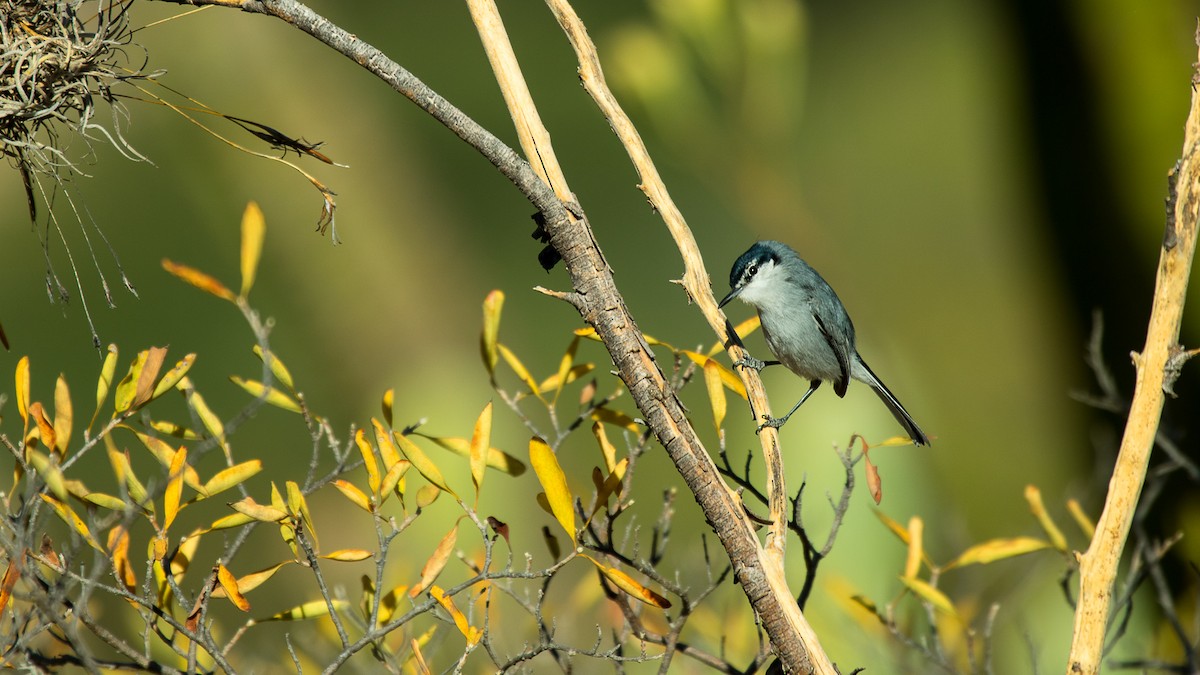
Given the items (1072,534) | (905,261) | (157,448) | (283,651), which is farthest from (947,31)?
(157,448)

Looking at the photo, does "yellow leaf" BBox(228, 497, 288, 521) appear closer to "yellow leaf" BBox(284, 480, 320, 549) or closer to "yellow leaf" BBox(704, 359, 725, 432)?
"yellow leaf" BBox(284, 480, 320, 549)

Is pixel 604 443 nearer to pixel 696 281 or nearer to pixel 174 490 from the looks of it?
pixel 696 281

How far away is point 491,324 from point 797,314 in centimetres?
87

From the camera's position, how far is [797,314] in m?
1.79

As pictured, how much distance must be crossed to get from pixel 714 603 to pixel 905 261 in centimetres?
143

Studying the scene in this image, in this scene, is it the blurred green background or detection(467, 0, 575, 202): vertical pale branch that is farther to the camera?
the blurred green background

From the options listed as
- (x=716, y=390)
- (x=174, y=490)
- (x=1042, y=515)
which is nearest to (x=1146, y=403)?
(x=1042, y=515)

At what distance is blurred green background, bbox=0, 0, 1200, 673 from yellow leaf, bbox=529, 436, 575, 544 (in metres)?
1.15

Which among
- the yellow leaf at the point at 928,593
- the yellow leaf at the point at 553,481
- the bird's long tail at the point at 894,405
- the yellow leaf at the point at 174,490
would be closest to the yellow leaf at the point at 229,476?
the yellow leaf at the point at 174,490

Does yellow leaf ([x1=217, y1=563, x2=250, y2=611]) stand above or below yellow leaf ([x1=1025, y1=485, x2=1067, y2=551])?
above

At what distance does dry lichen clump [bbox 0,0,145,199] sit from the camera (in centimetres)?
93

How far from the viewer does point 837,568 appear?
1.61 meters

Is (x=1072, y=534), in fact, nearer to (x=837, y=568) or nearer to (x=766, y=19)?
(x=837, y=568)

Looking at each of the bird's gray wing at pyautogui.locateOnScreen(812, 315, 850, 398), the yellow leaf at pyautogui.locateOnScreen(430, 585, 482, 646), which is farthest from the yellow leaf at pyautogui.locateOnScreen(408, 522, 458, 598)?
the bird's gray wing at pyautogui.locateOnScreen(812, 315, 850, 398)
